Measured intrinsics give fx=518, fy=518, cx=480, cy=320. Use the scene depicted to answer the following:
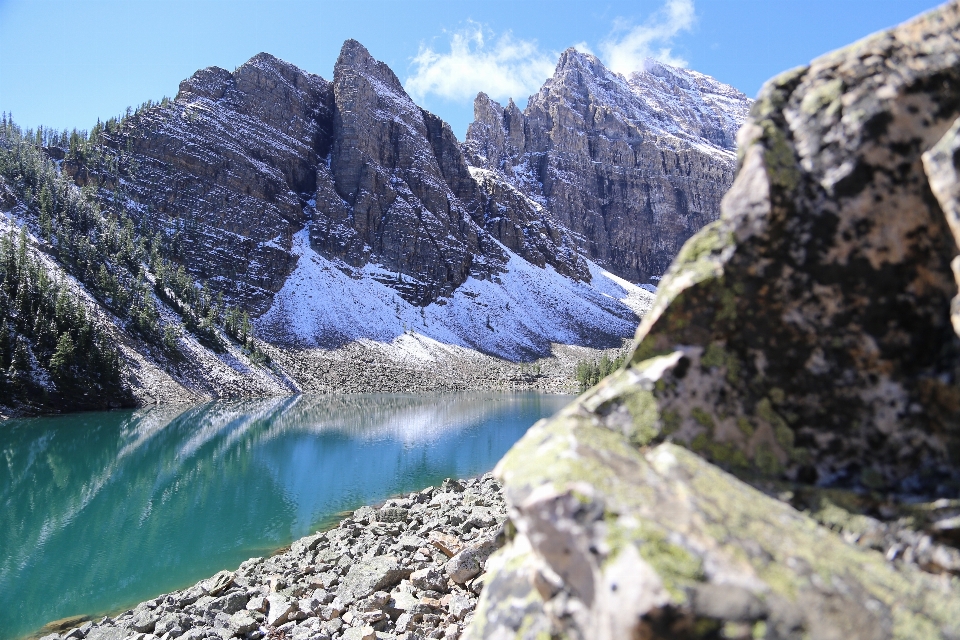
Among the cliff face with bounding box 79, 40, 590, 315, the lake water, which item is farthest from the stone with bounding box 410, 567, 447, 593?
the cliff face with bounding box 79, 40, 590, 315

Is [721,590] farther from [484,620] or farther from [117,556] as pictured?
[117,556]

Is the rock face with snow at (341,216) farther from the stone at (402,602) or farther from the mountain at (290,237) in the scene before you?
the stone at (402,602)

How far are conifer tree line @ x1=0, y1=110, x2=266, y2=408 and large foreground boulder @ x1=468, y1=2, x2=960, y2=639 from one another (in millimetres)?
71829

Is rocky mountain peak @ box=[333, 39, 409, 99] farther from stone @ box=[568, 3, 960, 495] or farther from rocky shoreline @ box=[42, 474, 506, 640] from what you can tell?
stone @ box=[568, 3, 960, 495]

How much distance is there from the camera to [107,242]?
3789 inches

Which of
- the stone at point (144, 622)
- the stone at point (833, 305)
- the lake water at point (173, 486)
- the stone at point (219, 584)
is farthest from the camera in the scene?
the lake water at point (173, 486)

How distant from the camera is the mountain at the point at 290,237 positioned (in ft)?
286

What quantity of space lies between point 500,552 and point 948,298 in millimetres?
3191

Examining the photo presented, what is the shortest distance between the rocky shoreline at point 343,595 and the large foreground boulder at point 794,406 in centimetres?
391

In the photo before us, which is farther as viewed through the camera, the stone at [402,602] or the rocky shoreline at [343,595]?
the stone at [402,602]

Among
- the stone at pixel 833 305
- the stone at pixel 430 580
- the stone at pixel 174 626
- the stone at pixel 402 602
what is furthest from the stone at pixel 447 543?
the stone at pixel 833 305

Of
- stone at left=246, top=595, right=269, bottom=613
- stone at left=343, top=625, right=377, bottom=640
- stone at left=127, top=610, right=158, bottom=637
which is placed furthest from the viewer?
stone at left=127, top=610, right=158, bottom=637

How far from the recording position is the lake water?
15789 millimetres

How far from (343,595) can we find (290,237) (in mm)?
147464
